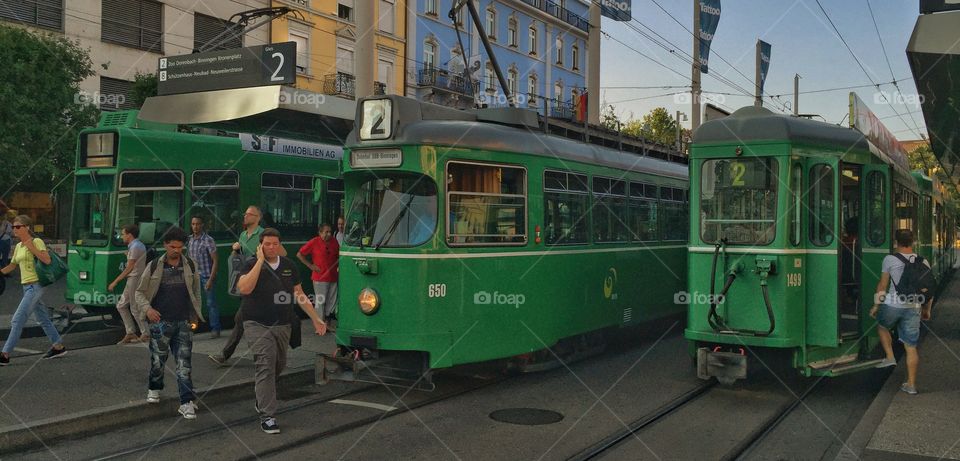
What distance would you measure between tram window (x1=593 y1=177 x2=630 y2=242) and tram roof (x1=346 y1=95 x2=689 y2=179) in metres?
0.38

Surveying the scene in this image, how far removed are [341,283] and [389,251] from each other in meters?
0.75

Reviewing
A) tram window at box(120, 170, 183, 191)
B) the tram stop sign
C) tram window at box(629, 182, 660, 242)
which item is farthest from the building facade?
tram window at box(629, 182, 660, 242)

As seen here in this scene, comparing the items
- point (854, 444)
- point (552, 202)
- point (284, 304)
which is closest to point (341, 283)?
point (284, 304)

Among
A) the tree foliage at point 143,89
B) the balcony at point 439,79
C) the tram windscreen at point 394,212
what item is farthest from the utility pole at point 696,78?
the balcony at point 439,79

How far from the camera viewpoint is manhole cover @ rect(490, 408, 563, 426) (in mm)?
7742

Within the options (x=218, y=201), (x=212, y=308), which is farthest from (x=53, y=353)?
(x=218, y=201)

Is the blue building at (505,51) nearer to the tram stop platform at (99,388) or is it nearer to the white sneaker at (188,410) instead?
the tram stop platform at (99,388)

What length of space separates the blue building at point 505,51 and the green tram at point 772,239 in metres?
22.0

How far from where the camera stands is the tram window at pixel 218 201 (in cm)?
1284

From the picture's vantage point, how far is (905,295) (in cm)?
875

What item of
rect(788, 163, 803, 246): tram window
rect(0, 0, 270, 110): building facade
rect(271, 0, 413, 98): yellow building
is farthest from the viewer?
rect(271, 0, 413, 98): yellow building

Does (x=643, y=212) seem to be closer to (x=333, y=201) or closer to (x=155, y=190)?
(x=333, y=201)

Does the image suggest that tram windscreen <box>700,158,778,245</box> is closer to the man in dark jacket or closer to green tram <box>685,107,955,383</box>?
green tram <box>685,107,955,383</box>

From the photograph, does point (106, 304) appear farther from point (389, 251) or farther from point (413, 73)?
point (413, 73)
